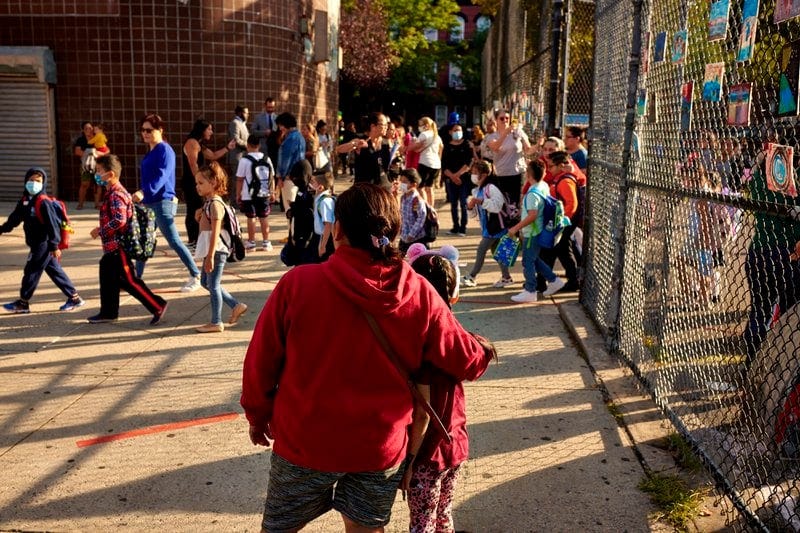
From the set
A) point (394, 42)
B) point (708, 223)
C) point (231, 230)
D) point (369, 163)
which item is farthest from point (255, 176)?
point (394, 42)

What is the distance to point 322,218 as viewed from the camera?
6.78 meters

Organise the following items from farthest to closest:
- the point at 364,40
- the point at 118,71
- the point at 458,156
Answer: the point at 364,40 < the point at 118,71 < the point at 458,156

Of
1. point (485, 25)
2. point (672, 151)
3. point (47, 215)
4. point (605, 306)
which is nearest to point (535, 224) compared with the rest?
point (605, 306)

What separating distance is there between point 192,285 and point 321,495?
19.7ft

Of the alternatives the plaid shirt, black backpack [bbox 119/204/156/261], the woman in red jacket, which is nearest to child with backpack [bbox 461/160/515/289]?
black backpack [bbox 119/204/156/261]

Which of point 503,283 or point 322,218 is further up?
point 322,218

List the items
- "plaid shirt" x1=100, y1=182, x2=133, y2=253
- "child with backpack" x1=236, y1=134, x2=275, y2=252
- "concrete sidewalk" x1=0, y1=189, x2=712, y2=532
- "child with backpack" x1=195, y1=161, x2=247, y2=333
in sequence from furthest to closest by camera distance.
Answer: "child with backpack" x1=236, y1=134, x2=275, y2=252, "plaid shirt" x1=100, y1=182, x2=133, y2=253, "child with backpack" x1=195, y1=161, x2=247, y2=333, "concrete sidewalk" x1=0, y1=189, x2=712, y2=532

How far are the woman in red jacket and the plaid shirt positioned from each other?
4726mm

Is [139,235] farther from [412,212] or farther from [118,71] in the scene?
[118,71]

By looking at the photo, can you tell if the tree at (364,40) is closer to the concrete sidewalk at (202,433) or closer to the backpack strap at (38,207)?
the backpack strap at (38,207)

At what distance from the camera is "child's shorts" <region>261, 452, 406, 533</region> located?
8.83 feet

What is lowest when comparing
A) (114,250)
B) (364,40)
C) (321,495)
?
(321,495)

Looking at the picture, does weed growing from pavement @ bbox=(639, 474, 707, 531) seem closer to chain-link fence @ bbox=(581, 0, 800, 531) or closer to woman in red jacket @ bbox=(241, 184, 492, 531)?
chain-link fence @ bbox=(581, 0, 800, 531)

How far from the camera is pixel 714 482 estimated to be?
3941mm
